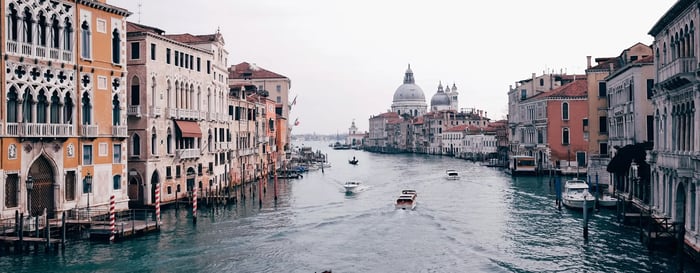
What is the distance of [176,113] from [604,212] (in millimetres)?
19950

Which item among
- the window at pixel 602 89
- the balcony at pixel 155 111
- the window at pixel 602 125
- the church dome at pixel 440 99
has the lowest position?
the window at pixel 602 125

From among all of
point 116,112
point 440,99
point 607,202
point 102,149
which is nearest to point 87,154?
point 102,149

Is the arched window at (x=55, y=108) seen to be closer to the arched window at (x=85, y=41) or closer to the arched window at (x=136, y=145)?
the arched window at (x=85, y=41)

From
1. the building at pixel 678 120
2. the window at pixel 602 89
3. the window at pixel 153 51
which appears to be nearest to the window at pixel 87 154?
the window at pixel 153 51

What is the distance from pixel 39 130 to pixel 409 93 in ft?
515

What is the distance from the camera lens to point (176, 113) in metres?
32.1

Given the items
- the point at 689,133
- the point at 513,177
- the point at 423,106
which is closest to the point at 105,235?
the point at 689,133

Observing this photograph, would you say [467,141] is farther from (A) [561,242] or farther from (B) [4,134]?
(B) [4,134]

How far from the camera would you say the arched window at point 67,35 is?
77.5 feet

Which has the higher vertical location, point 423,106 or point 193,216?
point 423,106

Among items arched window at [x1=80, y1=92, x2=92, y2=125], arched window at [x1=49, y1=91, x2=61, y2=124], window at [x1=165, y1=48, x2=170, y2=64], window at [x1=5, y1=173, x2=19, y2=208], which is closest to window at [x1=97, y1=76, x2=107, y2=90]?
arched window at [x1=80, y1=92, x2=92, y2=125]

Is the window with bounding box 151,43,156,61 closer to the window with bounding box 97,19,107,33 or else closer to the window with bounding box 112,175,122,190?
the window with bounding box 97,19,107,33

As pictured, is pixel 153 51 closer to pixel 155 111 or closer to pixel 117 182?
pixel 155 111

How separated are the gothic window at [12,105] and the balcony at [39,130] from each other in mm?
376
